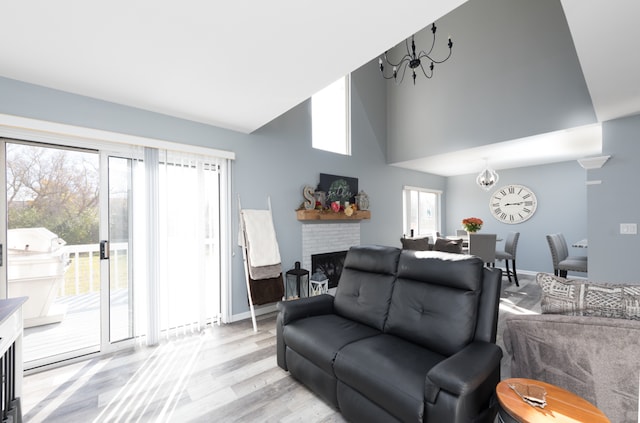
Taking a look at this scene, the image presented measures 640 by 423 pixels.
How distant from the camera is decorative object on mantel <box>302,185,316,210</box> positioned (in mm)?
4164

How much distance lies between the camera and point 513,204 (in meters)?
6.36

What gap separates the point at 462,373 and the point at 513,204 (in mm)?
6329

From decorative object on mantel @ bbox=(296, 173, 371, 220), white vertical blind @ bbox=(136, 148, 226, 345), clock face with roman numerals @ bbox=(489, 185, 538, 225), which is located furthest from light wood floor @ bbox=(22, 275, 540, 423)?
clock face with roman numerals @ bbox=(489, 185, 538, 225)

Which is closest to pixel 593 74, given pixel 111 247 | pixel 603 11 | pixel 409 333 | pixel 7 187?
pixel 603 11

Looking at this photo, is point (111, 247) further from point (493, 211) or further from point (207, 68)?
point (493, 211)

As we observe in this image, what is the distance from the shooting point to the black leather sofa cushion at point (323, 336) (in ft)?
6.16

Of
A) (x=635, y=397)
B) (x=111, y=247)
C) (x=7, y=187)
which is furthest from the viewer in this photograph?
(x=111, y=247)

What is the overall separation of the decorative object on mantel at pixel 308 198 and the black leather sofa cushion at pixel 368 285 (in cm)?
163

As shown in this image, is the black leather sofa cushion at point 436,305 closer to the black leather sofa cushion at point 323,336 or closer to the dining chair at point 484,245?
the black leather sofa cushion at point 323,336

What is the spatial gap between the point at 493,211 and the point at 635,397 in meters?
5.96

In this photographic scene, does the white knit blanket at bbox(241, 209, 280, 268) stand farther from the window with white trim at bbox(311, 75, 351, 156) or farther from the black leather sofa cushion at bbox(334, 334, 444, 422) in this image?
the black leather sofa cushion at bbox(334, 334, 444, 422)

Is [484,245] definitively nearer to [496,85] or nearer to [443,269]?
[496,85]

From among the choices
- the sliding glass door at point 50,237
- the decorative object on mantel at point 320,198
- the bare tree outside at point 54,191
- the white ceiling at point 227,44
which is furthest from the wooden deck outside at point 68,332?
the decorative object on mantel at point 320,198

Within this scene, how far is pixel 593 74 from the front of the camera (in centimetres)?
227
